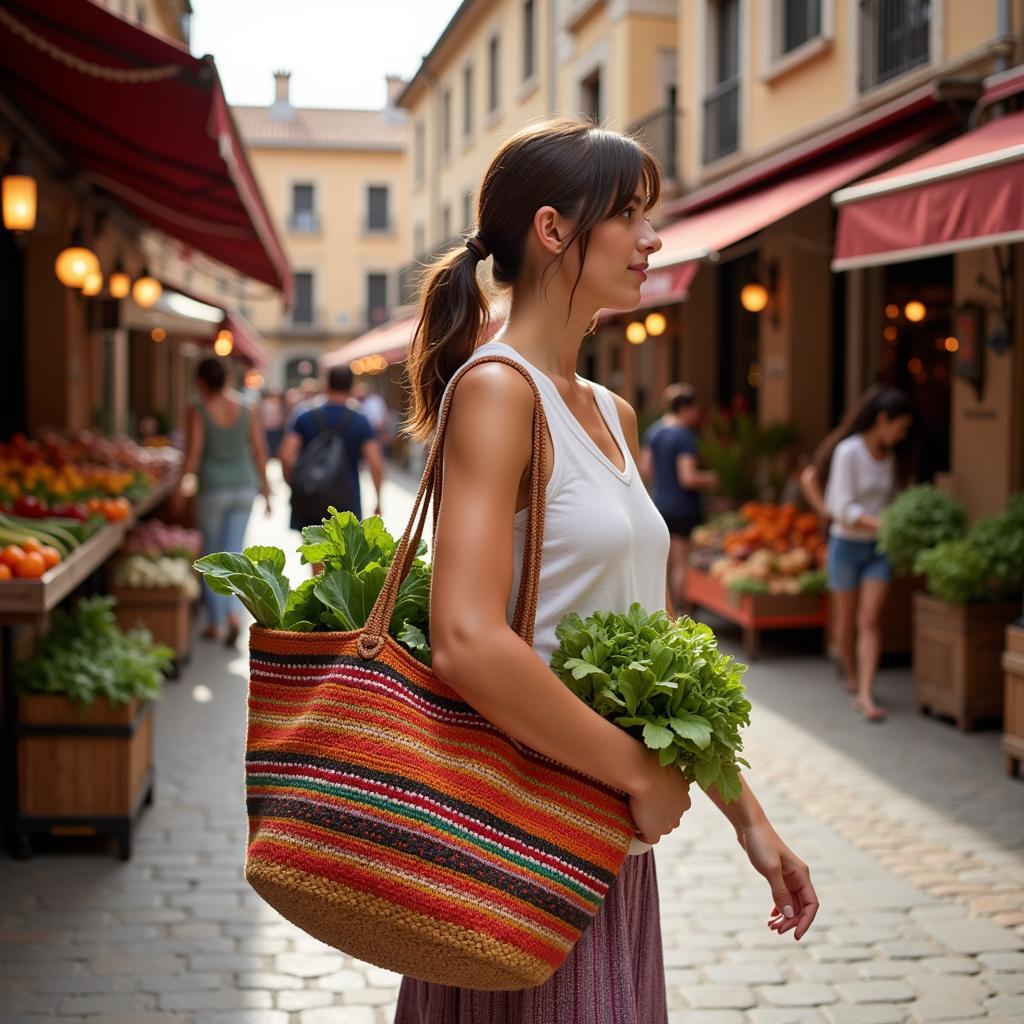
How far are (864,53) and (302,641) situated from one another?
33.8 ft

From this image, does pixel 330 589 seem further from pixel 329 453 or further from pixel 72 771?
pixel 329 453

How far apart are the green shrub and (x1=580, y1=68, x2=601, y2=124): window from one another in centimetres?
1372

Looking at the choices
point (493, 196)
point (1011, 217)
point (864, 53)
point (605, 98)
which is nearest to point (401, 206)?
point (605, 98)

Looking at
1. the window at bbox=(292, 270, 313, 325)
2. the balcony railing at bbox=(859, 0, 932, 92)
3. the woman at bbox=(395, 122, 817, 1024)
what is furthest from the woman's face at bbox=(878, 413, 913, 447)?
the window at bbox=(292, 270, 313, 325)

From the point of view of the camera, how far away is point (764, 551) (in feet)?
32.8

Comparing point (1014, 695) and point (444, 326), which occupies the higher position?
point (444, 326)

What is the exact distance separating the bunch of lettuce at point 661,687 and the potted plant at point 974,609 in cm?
573

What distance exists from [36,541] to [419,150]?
33.5 metres

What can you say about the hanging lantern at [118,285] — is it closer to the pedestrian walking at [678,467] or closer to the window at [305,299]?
the pedestrian walking at [678,467]

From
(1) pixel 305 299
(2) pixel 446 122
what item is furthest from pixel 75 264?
(1) pixel 305 299

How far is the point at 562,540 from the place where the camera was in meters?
1.85

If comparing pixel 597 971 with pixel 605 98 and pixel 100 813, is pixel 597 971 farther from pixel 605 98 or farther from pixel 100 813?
pixel 605 98

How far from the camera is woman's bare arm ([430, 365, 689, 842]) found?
167 centimetres

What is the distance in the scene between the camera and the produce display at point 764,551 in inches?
379
